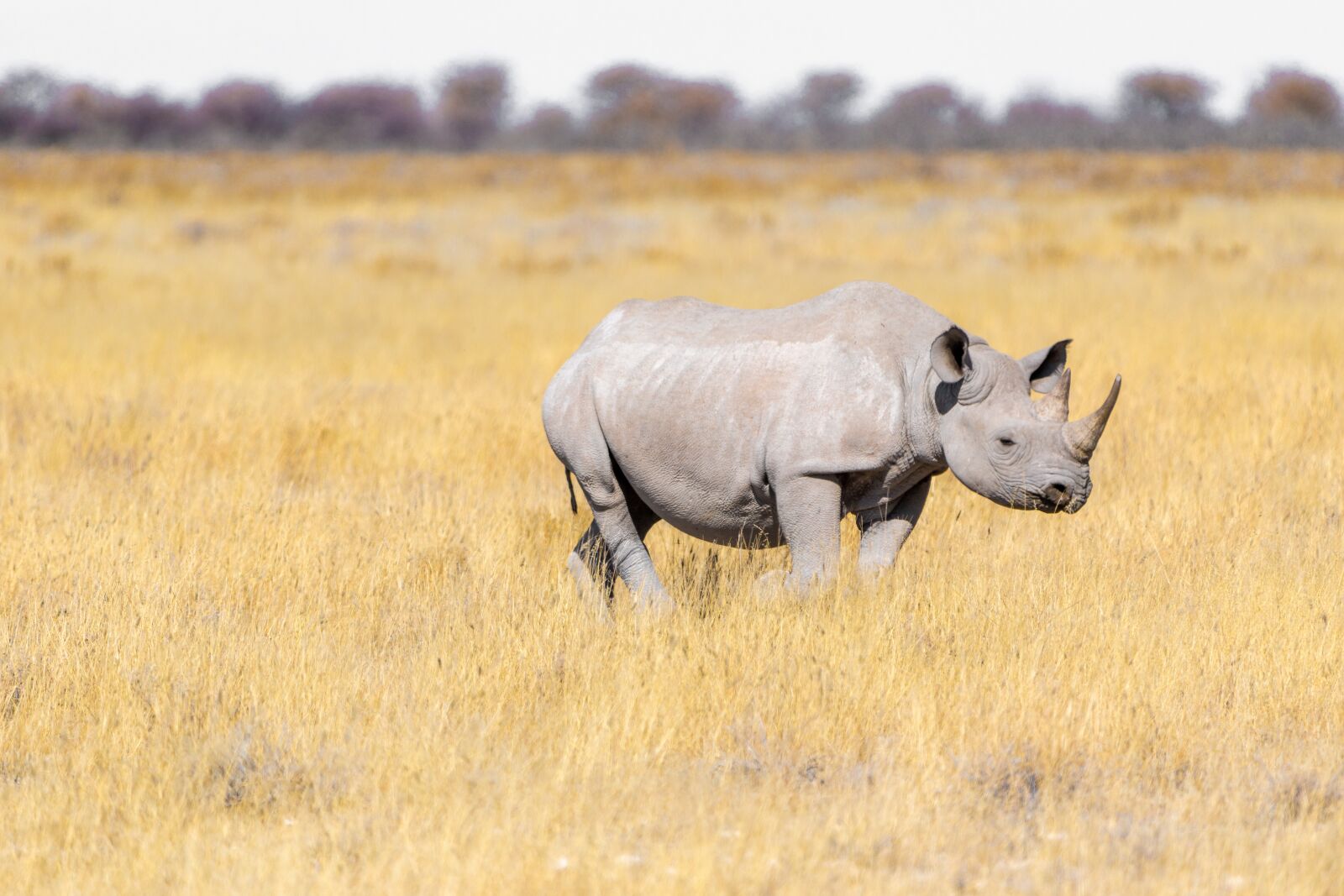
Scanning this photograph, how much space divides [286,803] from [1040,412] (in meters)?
2.45

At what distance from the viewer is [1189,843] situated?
3.52 metres

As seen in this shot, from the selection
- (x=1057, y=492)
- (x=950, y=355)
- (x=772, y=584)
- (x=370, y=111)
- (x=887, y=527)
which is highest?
(x=370, y=111)

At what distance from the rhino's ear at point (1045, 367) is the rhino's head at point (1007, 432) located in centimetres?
3

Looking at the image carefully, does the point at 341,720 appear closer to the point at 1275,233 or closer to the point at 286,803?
the point at 286,803

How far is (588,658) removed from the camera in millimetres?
4738

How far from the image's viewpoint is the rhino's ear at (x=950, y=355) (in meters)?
4.47

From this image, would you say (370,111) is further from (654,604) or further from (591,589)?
(654,604)

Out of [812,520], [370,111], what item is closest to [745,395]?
[812,520]

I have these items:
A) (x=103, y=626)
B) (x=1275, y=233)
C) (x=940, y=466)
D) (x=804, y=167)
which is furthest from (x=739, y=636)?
(x=804, y=167)

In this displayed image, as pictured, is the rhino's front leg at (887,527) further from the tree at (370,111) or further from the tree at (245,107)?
the tree at (245,107)

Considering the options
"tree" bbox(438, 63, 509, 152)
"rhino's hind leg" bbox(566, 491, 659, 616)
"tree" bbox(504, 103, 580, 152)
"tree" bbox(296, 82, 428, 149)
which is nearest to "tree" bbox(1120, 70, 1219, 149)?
"tree" bbox(504, 103, 580, 152)

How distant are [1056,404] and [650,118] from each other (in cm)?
6032

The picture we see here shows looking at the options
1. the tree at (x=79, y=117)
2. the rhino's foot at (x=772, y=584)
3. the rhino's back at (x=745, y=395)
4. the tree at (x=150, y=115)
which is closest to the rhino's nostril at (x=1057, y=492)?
the rhino's back at (x=745, y=395)

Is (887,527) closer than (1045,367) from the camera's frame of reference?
No
